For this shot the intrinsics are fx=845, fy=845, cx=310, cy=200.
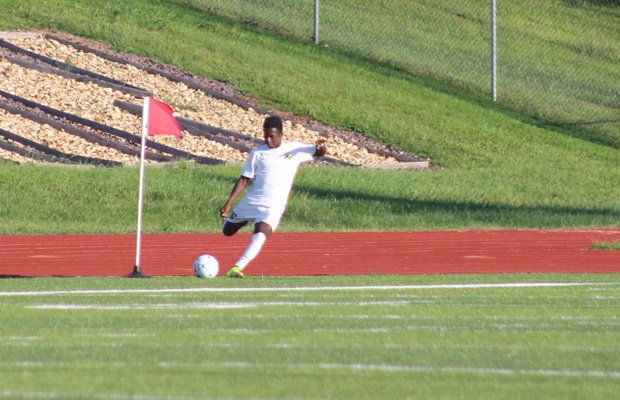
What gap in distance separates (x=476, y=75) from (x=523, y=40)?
5404mm

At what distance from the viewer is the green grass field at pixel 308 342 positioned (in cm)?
436

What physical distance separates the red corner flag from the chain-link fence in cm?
1965

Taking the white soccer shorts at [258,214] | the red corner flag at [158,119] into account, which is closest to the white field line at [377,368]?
the white soccer shorts at [258,214]

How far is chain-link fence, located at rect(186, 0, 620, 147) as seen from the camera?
98.1 feet

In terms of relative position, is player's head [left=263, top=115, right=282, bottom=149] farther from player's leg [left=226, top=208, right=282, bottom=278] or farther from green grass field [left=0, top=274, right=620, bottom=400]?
green grass field [left=0, top=274, right=620, bottom=400]

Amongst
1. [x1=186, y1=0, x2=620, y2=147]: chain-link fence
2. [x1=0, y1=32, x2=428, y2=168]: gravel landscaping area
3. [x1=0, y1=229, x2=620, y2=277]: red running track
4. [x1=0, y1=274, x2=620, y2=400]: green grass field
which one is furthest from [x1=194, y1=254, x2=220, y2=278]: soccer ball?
[x1=186, y1=0, x2=620, y2=147]: chain-link fence

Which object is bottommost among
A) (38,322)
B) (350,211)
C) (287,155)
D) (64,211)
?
(64,211)

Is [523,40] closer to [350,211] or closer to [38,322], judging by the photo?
[350,211]

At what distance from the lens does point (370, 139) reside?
23.5 metres

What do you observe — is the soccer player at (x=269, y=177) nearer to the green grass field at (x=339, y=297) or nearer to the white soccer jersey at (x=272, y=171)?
the white soccer jersey at (x=272, y=171)

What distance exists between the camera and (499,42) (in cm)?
3419

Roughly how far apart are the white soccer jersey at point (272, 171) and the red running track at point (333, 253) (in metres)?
1.29

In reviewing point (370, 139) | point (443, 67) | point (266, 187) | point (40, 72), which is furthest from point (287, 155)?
point (443, 67)

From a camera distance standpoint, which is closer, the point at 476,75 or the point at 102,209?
the point at 102,209
